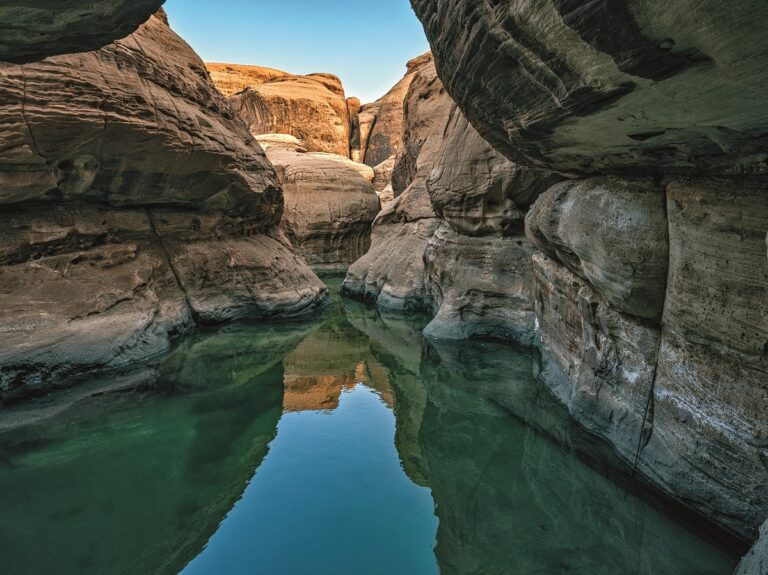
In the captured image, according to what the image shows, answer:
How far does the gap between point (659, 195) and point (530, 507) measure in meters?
2.66

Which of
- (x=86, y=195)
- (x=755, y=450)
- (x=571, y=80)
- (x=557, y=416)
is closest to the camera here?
(x=755, y=450)

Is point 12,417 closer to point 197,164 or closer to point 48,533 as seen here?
point 48,533

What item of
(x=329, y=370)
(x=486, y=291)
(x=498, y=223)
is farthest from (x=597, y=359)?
(x=329, y=370)

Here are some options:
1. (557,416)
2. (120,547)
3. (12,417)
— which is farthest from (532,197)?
(12,417)

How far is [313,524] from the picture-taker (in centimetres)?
336

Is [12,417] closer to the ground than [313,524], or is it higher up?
closer to the ground

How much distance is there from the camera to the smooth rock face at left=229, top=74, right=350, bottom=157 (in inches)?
1281

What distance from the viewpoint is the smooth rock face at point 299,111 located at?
32531 mm

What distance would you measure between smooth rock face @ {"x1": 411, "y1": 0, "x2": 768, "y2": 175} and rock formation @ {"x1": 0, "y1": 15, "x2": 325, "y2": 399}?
17.2ft

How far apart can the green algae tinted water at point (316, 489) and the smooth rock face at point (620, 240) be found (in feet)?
5.20

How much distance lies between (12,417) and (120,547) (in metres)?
3.21

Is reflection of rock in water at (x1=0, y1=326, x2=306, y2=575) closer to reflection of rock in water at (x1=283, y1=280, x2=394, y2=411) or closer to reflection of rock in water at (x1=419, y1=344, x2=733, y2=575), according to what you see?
reflection of rock in water at (x1=283, y1=280, x2=394, y2=411)

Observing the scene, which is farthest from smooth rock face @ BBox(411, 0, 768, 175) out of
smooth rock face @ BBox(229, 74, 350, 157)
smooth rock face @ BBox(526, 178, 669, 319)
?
smooth rock face @ BBox(229, 74, 350, 157)

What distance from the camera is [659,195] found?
3.65 meters
